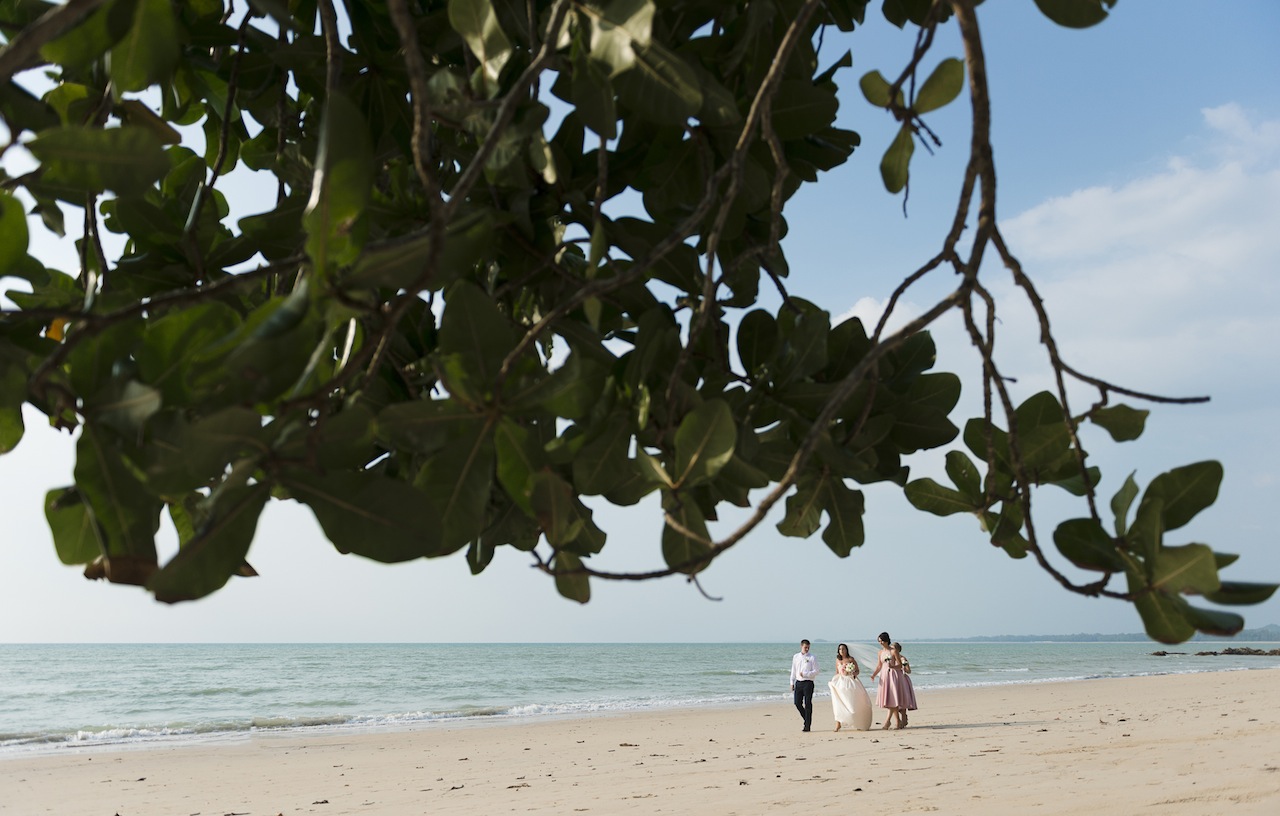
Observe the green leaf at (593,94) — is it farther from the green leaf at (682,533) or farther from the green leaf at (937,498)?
the green leaf at (937,498)

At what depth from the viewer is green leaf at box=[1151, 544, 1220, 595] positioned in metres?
0.82

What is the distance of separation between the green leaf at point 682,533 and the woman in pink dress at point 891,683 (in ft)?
36.3

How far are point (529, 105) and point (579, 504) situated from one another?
1.77 ft

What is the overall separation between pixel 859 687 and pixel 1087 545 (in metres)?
12.3

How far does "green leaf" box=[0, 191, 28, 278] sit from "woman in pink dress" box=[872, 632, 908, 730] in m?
11.5

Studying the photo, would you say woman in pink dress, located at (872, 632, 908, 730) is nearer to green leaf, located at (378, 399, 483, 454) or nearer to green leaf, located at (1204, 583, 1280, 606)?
green leaf, located at (1204, 583, 1280, 606)

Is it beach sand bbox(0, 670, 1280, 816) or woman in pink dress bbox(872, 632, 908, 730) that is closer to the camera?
beach sand bbox(0, 670, 1280, 816)

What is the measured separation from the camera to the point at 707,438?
2.88 ft

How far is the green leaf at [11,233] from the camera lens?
78 centimetres

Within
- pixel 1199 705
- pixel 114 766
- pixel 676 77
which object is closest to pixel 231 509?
pixel 676 77

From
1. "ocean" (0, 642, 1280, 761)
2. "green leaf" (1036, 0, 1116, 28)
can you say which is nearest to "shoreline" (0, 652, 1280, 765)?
"ocean" (0, 642, 1280, 761)

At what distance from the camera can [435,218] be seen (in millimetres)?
671

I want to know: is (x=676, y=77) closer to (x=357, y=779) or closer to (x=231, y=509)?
(x=231, y=509)

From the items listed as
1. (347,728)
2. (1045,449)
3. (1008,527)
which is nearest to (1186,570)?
(1045,449)
